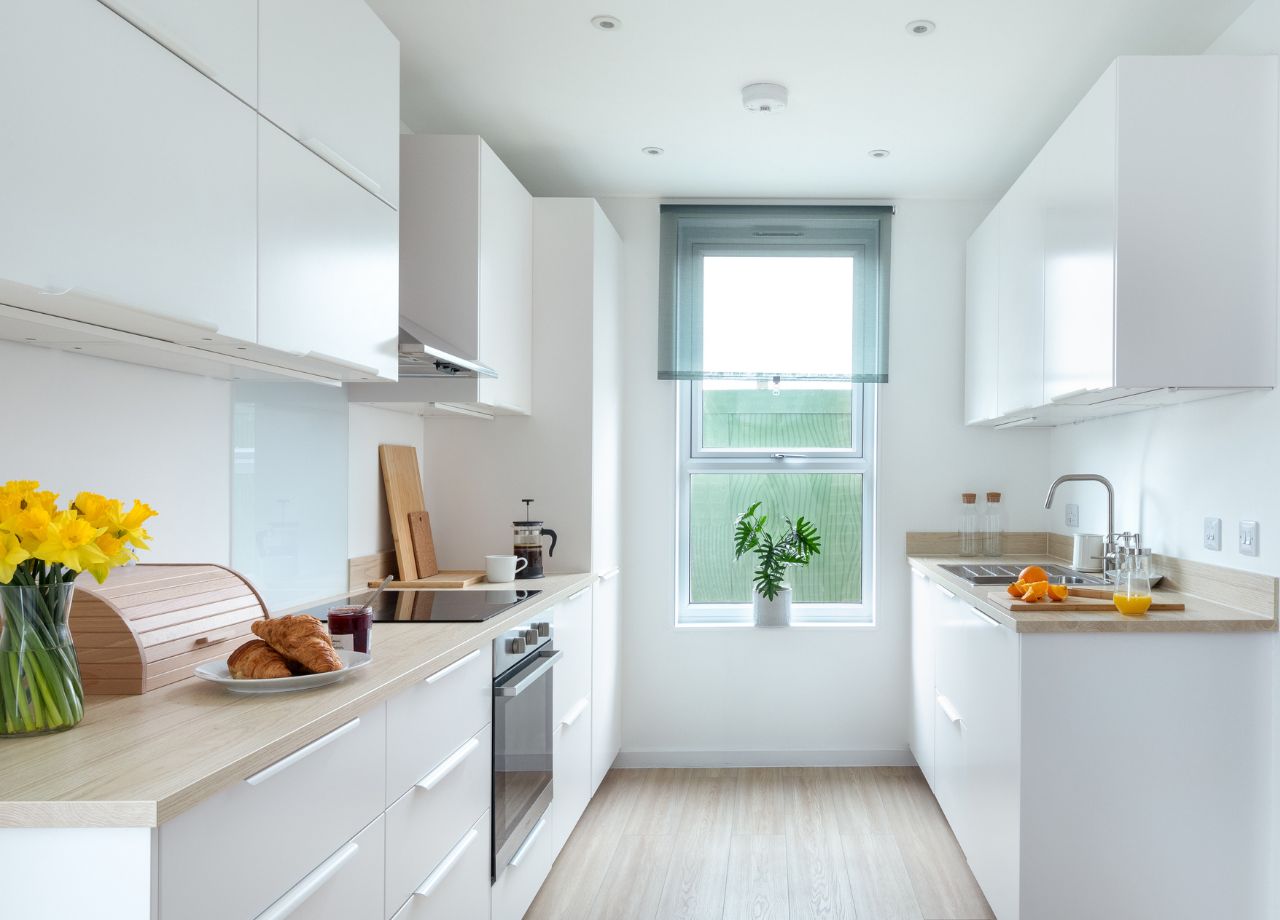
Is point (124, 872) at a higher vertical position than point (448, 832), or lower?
higher

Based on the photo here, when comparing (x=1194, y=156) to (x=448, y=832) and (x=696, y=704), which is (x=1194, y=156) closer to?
(x=448, y=832)

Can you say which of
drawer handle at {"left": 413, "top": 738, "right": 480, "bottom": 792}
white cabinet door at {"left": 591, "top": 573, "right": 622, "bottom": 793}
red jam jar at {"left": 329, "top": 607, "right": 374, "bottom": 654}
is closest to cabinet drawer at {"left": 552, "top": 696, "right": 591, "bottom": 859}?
white cabinet door at {"left": 591, "top": 573, "right": 622, "bottom": 793}

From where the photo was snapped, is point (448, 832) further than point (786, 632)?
No

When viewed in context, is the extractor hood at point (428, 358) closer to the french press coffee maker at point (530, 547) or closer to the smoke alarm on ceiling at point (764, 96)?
the french press coffee maker at point (530, 547)

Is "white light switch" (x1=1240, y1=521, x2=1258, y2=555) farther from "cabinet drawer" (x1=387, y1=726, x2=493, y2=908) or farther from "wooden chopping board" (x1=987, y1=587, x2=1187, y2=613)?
"cabinet drawer" (x1=387, y1=726, x2=493, y2=908)

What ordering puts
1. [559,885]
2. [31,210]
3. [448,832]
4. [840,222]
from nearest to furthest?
[31,210]
[448,832]
[559,885]
[840,222]

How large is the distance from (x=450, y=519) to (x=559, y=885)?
1397mm

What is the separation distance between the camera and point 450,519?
143 inches

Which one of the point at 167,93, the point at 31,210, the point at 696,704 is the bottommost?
the point at 696,704

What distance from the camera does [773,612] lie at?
4.17 m

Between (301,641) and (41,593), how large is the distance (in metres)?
0.40

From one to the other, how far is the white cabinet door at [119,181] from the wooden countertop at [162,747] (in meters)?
→ 0.60

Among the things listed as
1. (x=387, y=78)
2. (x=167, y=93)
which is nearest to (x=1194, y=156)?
(x=387, y=78)

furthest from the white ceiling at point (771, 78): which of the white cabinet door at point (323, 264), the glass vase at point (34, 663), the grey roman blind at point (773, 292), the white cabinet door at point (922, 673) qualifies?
the glass vase at point (34, 663)
